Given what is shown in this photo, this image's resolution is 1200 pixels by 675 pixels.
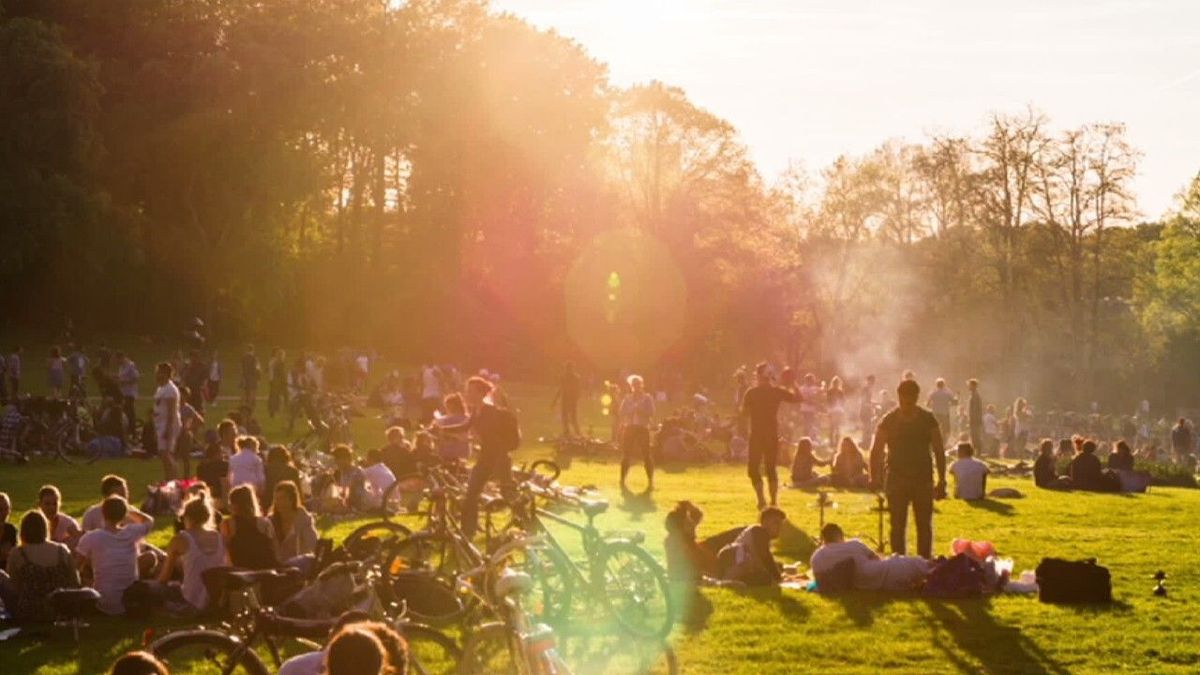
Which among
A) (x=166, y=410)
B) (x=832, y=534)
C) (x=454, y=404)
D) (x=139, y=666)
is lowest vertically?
(x=832, y=534)

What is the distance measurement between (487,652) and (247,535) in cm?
480

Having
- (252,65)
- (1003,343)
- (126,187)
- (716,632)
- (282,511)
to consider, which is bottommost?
(716,632)

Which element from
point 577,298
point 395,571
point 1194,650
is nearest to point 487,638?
point 395,571

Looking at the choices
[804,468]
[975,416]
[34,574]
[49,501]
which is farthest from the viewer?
[975,416]

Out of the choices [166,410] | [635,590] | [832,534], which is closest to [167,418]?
[166,410]

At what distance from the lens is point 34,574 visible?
13.6 metres

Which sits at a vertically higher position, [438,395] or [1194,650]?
[438,395]

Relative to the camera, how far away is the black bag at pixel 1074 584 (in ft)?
50.2

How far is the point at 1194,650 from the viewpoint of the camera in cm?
1296

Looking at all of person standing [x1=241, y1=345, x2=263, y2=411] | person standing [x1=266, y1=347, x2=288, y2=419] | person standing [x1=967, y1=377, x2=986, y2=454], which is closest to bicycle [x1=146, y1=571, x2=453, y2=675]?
person standing [x1=266, y1=347, x2=288, y2=419]

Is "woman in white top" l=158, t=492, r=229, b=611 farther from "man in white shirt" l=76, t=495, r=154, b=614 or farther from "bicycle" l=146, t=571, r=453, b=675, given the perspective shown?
"bicycle" l=146, t=571, r=453, b=675

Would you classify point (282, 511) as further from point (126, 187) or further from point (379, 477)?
point (126, 187)

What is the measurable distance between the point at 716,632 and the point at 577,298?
178 ft

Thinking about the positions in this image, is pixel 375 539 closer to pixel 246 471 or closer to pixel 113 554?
pixel 113 554
